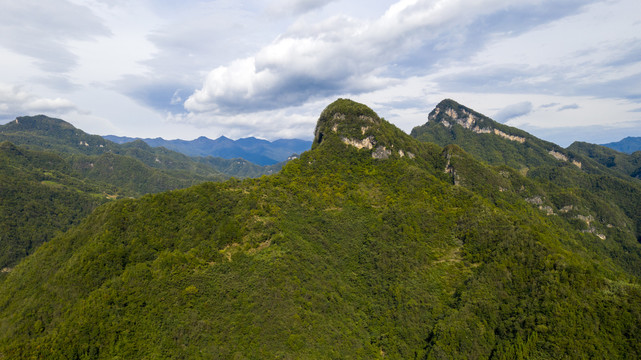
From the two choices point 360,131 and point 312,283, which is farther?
point 360,131

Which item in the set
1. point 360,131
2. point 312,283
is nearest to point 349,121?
point 360,131

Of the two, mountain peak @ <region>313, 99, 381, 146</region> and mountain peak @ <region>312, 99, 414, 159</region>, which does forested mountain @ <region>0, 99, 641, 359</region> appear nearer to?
mountain peak @ <region>312, 99, 414, 159</region>

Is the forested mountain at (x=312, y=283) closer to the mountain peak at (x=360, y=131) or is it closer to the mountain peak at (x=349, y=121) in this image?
the mountain peak at (x=360, y=131)

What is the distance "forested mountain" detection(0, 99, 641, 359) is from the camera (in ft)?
201

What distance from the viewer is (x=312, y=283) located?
256 ft

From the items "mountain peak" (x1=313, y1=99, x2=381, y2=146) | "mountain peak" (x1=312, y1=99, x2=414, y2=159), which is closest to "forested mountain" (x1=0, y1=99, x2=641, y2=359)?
"mountain peak" (x1=312, y1=99, x2=414, y2=159)

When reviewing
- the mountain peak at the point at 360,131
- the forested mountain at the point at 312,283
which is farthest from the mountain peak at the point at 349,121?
the forested mountain at the point at 312,283

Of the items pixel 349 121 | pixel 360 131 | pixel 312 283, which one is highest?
pixel 349 121

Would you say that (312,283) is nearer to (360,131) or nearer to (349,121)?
(360,131)

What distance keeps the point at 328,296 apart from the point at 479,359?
41223 millimetres

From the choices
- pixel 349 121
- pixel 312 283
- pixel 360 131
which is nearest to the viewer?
pixel 312 283

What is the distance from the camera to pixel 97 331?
60031 millimetres

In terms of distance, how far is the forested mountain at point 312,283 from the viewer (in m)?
61.2

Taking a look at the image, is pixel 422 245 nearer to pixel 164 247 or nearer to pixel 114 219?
pixel 164 247
